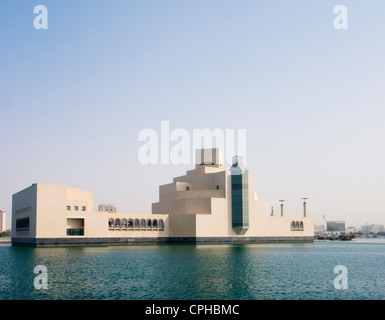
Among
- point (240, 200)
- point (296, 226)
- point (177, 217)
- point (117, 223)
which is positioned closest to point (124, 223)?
point (117, 223)

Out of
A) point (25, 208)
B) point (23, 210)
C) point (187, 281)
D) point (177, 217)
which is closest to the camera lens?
point (187, 281)

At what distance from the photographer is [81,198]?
11012 cm

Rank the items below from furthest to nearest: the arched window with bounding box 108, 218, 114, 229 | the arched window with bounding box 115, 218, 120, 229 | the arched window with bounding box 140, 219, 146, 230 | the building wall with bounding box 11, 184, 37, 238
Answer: the arched window with bounding box 140, 219, 146, 230 < the arched window with bounding box 115, 218, 120, 229 < the arched window with bounding box 108, 218, 114, 229 < the building wall with bounding box 11, 184, 37, 238

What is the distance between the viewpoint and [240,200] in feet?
411

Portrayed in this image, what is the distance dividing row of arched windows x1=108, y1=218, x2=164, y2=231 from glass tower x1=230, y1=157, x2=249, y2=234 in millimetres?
19836

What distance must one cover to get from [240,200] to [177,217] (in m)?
17.6

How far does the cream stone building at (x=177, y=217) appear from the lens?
334 ft

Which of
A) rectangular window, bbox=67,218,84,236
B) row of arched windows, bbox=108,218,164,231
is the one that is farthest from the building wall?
row of arched windows, bbox=108,218,164,231

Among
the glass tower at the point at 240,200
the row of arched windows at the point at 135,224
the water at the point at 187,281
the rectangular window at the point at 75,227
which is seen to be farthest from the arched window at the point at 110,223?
the water at the point at 187,281

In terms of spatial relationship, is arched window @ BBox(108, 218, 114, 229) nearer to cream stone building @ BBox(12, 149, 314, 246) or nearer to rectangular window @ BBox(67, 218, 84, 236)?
cream stone building @ BBox(12, 149, 314, 246)

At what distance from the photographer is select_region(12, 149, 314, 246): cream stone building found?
10169cm

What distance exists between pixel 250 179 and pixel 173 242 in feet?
89.3

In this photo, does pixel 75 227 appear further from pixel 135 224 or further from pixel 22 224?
pixel 135 224
